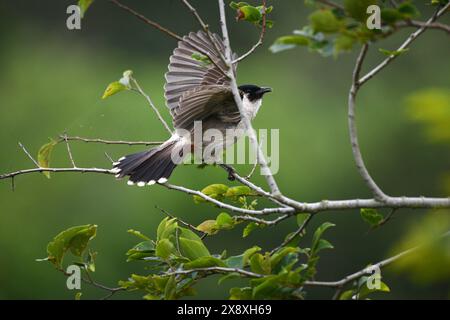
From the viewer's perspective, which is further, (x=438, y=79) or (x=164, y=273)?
(x=438, y=79)

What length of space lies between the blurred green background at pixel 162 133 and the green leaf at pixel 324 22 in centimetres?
563

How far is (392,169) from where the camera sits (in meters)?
10.5

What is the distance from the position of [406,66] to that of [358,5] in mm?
9965

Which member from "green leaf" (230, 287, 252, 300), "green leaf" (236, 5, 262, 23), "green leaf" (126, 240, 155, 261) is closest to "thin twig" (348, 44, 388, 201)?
"green leaf" (230, 287, 252, 300)

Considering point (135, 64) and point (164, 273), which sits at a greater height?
point (135, 64)

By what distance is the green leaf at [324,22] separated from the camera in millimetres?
1596

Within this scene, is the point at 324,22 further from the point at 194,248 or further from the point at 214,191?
the point at 214,191

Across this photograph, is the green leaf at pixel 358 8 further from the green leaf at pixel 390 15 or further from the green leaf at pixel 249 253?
the green leaf at pixel 249 253

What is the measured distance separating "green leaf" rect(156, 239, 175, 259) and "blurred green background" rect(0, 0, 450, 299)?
4.96 m

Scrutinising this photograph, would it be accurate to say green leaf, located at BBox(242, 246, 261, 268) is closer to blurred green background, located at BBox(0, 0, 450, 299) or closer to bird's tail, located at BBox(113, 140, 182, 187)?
bird's tail, located at BBox(113, 140, 182, 187)

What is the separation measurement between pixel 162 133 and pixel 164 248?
619 centimetres

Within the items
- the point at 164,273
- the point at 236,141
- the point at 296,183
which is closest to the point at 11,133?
the point at 296,183
